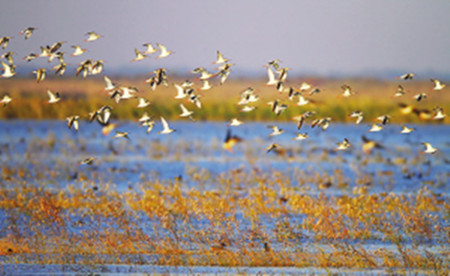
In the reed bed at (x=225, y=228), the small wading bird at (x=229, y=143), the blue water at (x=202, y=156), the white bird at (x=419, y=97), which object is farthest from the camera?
the small wading bird at (x=229, y=143)

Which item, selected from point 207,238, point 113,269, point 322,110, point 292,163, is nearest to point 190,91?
point 207,238

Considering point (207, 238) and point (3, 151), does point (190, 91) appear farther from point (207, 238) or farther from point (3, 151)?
point (3, 151)

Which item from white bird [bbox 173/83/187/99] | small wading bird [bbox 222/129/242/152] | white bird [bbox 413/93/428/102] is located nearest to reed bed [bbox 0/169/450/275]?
white bird [bbox 173/83/187/99]

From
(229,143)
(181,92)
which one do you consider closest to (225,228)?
(181,92)

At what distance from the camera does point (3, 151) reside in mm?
22844

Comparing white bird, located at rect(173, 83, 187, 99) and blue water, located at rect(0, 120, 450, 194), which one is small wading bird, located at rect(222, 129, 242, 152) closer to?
blue water, located at rect(0, 120, 450, 194)

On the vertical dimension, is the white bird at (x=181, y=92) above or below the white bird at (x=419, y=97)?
below

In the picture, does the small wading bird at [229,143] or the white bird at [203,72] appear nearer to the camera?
the white bird at [203,72]

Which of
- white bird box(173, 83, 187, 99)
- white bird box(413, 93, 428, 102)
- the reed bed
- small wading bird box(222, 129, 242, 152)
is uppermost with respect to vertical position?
white bird box(413, 93, 428, 102)

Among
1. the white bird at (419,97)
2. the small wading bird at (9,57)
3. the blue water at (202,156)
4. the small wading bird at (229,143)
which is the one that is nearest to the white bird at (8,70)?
the small wading bird at (9,57)

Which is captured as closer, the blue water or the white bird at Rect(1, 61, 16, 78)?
the white bird at Rect(1, 61, 16, 78)

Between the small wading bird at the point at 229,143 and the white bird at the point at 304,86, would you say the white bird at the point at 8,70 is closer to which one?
the white bird at the point at 304,86

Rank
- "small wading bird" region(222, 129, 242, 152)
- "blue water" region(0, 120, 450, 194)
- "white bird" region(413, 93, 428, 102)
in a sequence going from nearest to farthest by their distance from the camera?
"white bird" region(413, 93, 428, 102), "blue water" region(0, 120, 450, 194), "small wading bird" region(222, 129, 242, 152)

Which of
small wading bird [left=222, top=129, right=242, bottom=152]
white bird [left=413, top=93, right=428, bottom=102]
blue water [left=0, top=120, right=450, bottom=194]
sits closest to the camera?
white bird [left=413, top=93, right=428, bottom=102]
